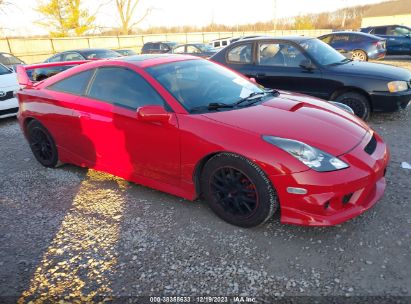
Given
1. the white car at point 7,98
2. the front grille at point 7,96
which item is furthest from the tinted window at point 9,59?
the front grille at point 7,96

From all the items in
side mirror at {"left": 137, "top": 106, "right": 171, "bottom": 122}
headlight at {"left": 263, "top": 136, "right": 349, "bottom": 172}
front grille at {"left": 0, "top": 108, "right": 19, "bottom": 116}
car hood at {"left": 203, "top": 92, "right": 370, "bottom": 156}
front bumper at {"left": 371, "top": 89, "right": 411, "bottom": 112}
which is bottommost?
front grille at {"left": 0, "top": 108, "right": 19, "bottom": 116}

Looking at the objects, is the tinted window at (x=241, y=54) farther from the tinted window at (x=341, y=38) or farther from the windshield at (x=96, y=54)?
the tinted window at (x=341, y=38)

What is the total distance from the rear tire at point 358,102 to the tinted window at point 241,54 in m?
1.93

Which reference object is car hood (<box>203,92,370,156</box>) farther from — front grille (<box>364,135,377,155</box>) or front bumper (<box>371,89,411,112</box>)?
front bumper (<box>371,89,411,112</box>)

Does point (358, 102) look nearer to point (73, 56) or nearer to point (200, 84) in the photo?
point (200, 84)

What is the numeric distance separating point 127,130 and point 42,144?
1812 millimetres

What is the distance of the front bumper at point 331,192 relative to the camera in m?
2.42

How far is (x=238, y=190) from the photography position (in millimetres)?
2781

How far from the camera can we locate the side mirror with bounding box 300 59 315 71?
18.5ft

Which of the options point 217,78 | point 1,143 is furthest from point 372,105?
point 1,143

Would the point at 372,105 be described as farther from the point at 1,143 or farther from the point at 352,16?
the point at 352,16

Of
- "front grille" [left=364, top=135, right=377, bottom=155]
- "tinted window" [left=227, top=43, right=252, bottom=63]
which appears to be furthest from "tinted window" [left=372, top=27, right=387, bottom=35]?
"front grille" [left=364, top=135, right=377, bottom=155]

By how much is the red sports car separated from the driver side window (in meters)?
2.35

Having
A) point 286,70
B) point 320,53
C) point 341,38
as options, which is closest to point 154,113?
point 286,70
